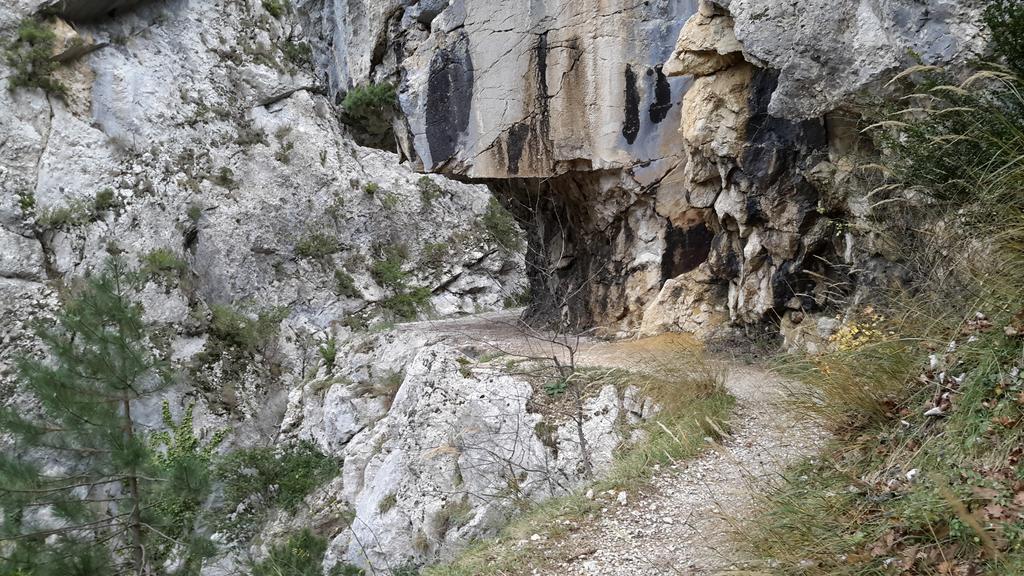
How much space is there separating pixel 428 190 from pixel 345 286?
16.9 ft

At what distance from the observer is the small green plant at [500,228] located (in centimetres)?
2484

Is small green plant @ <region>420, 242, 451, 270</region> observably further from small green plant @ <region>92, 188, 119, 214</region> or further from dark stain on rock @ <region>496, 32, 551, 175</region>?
dark stain on rock @ <region>496, 32, 551, 175</region>

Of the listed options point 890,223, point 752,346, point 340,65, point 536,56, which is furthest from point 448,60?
point 890,223

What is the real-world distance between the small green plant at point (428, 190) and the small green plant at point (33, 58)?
1161 cm

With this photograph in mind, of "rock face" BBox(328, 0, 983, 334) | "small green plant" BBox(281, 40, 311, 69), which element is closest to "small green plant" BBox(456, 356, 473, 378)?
"rock face" BBox(328, 0, 983, 334)

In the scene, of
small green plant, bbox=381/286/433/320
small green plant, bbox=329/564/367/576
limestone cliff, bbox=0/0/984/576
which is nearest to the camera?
limestone cliff, bbox=0/0/984/576

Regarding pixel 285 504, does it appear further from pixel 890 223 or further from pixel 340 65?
pixel 890 223

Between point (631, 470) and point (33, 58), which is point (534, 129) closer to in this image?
point (631, 470)

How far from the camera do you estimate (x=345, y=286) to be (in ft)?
74.2

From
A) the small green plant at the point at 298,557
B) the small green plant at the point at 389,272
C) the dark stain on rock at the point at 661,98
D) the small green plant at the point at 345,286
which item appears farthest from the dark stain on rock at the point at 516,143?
the small green plant at the point at 389,272

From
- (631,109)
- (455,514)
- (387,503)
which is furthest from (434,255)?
(455,514)

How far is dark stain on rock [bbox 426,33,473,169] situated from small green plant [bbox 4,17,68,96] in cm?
1665

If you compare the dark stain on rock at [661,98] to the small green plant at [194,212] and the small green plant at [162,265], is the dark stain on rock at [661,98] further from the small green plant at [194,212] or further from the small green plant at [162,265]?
the small green plant at [194,212]

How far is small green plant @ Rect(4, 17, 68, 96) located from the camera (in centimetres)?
2088
